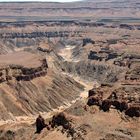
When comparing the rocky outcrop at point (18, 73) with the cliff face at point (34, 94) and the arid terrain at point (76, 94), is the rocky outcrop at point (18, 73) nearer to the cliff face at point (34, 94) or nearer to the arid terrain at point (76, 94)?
the arid terrain at point (76, 94)

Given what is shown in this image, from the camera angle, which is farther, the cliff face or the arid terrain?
the cliff face

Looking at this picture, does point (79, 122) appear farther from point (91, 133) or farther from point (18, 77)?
point (18, 77)

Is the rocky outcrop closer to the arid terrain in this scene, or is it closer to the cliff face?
the arid terrain

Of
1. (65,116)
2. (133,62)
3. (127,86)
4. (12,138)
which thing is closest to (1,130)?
(12,138)

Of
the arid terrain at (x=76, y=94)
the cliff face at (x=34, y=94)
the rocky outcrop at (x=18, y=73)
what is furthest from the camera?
the rocky outcrop at (x=18, y=73)

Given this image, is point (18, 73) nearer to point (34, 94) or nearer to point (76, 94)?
point (34, 94)

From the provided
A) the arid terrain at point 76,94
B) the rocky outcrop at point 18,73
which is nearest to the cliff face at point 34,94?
the arid terrain at point 76,94

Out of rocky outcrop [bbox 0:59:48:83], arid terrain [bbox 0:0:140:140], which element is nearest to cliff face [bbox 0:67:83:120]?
arid terrain [bbox 0:0:140:140]

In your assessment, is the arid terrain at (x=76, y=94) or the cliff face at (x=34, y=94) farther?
the cliff face at (x=34, y=94)

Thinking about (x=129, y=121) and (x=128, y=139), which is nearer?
(x=128, y=139)

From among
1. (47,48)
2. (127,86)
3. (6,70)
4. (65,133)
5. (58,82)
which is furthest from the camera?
(47,48)

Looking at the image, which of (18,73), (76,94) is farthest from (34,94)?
(76,94)
